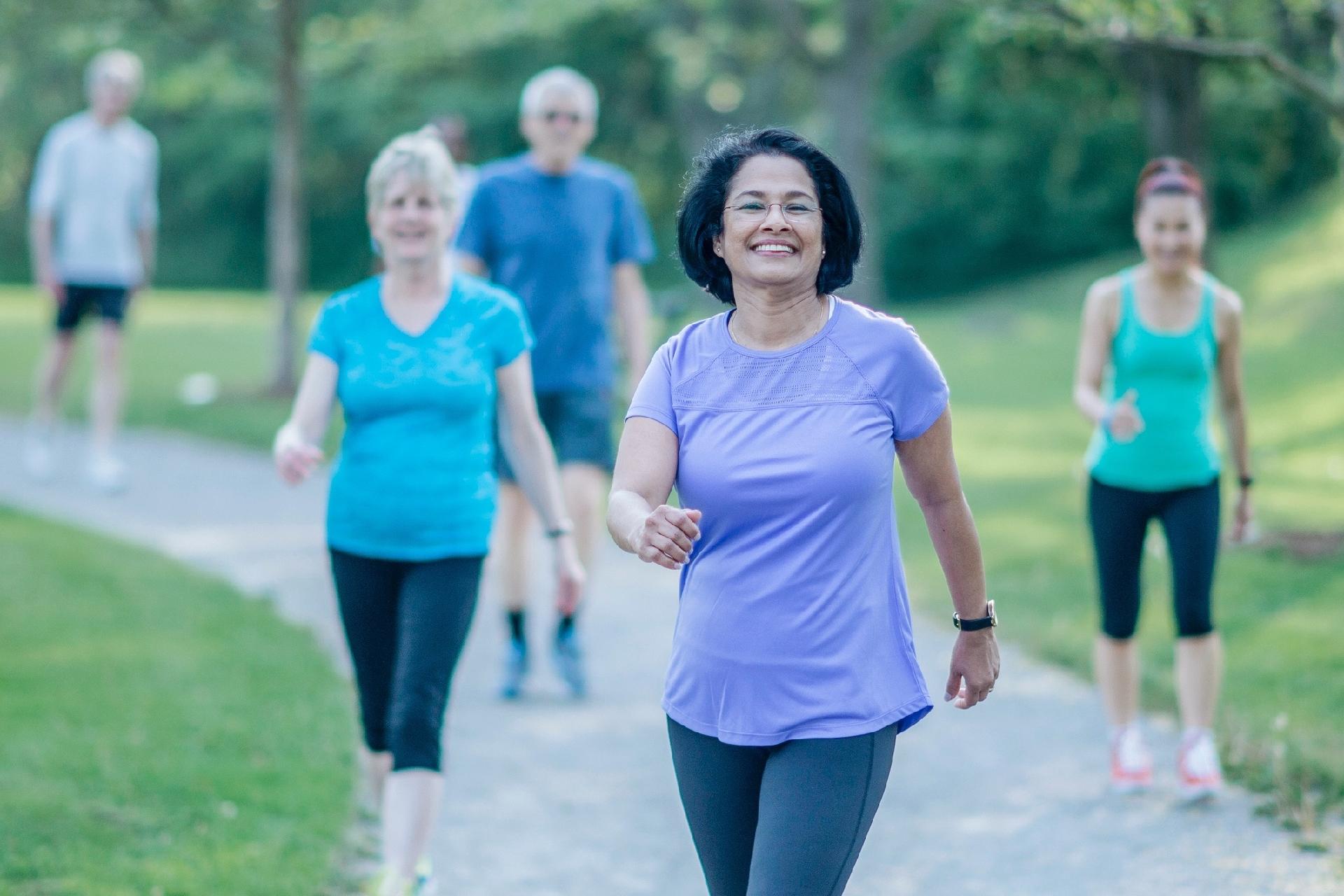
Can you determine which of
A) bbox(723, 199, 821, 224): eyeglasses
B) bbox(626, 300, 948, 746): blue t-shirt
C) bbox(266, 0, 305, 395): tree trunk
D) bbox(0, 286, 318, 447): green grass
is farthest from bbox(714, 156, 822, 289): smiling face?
bbox(266, 0, 305, 395): tree trunk

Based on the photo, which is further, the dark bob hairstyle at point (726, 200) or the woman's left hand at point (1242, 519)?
the woman's left hand at point (1242, 519)

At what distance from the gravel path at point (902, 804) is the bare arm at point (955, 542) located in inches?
60.2

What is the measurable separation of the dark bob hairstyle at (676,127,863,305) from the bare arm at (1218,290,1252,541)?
8.37 feet

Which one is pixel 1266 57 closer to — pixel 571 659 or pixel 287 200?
pixel 571 659

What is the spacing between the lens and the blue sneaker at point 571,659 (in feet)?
21.5

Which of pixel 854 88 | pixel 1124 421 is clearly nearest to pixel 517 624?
pixel 1124 421

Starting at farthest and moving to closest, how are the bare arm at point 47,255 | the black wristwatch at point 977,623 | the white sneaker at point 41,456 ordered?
1. the white sneaker at point 41,456
2. the bare arm at point 47,255
3. the black wristwatch at point 977,623

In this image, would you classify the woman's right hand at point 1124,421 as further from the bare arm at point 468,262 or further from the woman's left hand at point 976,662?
the bare arm at point 468,262

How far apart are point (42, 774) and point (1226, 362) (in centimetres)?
392

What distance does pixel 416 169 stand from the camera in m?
4.36

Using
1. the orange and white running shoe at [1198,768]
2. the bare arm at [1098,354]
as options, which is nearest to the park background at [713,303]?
the orange and white running shoe at [1198,768]

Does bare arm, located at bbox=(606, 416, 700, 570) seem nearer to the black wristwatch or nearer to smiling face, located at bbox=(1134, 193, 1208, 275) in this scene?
the black wristwatch

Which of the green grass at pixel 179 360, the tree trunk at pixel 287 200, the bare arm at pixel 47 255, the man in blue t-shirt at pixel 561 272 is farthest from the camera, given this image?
the tree trunk at pixel 287 200

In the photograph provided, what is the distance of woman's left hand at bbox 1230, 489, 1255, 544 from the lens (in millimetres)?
5477
